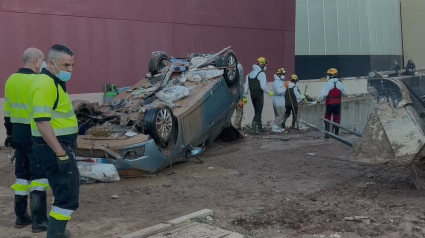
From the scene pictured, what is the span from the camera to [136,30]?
1252 cm

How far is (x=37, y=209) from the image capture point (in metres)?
5.23

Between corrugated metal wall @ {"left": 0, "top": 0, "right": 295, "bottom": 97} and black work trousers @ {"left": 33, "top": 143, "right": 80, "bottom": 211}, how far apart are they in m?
6.15

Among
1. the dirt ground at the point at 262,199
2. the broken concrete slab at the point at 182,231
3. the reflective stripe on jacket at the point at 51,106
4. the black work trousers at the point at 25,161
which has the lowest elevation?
the dirt ground at the point at 262,199

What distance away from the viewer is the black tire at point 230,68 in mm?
9633

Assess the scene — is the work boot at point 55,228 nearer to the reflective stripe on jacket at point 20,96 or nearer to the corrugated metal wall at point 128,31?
the reflective stripe on jacket at point 20,96

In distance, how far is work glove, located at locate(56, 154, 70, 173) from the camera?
433 cm

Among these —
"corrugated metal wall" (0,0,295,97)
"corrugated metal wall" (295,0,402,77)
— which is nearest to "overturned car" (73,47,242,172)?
"corrugated metal wall" (0,0,295,97)

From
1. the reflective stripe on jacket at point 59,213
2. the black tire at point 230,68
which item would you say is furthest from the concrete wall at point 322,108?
the reflective stripe on jacket at point 59,213

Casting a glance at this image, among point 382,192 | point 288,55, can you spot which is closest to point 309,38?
point 288,55

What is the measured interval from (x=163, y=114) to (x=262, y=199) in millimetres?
2126

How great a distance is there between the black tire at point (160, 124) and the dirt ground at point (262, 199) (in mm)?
→ 634

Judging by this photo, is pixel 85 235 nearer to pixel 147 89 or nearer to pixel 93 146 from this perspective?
pixel 93 146

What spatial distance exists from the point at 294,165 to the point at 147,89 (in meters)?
2.85

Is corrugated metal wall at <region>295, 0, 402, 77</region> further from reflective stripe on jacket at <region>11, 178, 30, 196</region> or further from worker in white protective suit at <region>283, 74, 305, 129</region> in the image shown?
reflective stripe on jacket at <region>11, 178, 30, 196</region>
